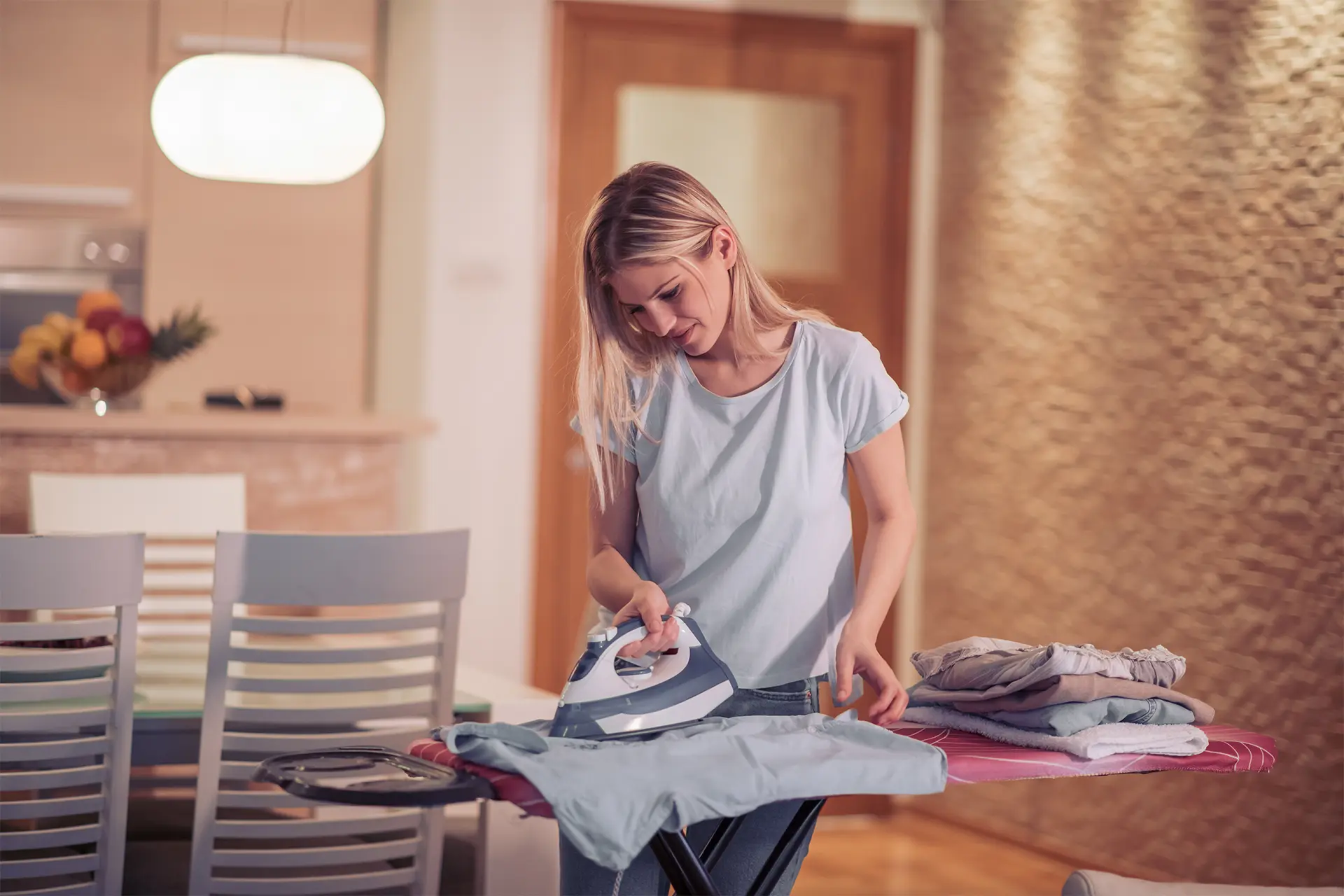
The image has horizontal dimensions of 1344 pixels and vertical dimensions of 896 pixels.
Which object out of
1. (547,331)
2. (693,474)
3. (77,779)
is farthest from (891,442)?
(547,331)

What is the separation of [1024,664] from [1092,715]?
9 cm

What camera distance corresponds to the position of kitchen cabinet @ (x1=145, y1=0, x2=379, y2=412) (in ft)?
14.5

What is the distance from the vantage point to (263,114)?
9.77 ft

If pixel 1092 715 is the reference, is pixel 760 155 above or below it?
above

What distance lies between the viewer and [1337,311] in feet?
9.71

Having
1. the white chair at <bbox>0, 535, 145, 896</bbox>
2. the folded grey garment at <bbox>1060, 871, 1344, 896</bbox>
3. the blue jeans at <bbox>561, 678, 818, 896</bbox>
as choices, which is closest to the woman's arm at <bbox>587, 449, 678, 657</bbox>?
the blue jeans at <bbox>561, 678, 818, 896</bbox>

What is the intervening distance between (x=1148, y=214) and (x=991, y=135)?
0.67 metres

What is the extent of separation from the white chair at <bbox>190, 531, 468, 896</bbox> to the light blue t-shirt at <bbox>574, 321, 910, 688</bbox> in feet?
2.39

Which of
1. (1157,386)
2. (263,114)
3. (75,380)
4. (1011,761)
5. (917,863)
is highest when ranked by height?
(263,114)

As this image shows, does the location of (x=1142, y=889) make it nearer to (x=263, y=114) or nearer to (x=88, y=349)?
(x=263, y=114)

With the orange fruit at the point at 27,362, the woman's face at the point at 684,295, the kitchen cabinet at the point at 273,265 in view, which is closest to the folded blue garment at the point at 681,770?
the woman's face at the point at 684,295

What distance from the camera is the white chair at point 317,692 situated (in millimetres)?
2201

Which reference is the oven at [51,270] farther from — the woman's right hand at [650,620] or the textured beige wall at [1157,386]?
the woman's right hand at [650,620]

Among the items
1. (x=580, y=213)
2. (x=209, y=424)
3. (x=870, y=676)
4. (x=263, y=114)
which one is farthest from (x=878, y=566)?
(x=580, y=213)
